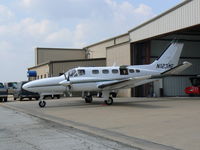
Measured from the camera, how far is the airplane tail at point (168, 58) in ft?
82.4

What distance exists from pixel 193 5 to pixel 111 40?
21945 mm

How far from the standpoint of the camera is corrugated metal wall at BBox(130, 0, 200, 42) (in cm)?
2306

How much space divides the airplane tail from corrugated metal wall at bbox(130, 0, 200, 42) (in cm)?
141

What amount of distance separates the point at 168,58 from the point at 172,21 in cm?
300

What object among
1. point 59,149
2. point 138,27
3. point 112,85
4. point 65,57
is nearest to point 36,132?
point 59,149

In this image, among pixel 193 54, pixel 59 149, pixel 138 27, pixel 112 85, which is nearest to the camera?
pixel 59 149

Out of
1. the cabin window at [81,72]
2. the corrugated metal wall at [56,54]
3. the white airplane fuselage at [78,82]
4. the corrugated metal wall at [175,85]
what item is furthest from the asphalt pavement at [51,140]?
the corrugated metal wall at [56,54]

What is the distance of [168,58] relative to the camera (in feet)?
84.0

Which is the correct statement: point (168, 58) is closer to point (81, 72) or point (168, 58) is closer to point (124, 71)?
point (124, 71)

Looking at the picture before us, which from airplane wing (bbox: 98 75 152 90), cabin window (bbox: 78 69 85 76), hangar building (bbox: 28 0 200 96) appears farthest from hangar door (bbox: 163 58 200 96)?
cabin window (bbox: 78 69 85 76)

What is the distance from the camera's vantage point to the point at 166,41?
1261 inches

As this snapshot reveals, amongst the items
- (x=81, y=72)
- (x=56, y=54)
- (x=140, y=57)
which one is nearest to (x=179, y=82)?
(x=140, y=57)

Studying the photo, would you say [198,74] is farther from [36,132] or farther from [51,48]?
[51,48]

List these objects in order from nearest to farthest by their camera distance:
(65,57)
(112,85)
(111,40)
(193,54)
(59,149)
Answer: (59,149)
(112,85)
(193,54)
(111,40)
(65,57)
